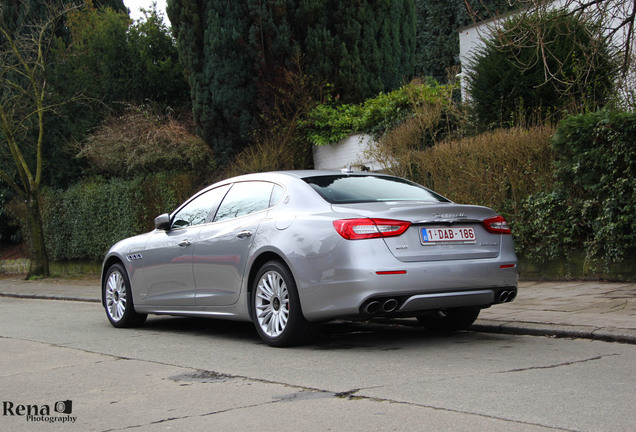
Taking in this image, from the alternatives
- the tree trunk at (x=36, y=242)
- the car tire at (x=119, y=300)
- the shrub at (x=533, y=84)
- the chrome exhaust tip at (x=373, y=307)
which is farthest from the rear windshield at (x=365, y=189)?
the tree trunk at (x=36, y=242)

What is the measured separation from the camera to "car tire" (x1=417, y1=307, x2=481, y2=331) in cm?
761

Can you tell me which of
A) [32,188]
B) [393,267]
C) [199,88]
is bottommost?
[393,267]

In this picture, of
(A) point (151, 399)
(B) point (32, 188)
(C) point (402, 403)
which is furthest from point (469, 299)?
(B) point (32, 188)

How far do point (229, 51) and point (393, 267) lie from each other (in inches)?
607

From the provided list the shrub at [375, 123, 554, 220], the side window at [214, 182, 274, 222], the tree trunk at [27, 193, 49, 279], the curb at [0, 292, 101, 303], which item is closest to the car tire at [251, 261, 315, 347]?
the side window at [214, 182, 274, 222]

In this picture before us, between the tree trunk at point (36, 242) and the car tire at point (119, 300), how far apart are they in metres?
13.3

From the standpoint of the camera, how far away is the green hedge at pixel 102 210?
20.1 metres

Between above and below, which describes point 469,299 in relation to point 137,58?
below

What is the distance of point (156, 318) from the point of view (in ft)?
35.3

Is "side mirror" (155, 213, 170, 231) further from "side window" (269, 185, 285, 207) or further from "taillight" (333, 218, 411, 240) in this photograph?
"taillight" (333, 218, 411, 240)

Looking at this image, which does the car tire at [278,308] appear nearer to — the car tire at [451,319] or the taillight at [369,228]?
the taillight at [369,228]

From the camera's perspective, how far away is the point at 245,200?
7848 millimetres

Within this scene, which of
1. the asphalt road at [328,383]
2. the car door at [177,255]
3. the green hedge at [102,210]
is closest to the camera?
the asphalt road at [328,383]

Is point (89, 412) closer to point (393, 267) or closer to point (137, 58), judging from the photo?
point (393, 267)
